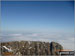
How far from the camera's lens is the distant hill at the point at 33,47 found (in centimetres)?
264

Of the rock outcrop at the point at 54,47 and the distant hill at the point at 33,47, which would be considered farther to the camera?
the rock outcrop at the point at 54,47

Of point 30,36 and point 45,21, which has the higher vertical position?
point 45,21

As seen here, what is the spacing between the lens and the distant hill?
2.64 meters

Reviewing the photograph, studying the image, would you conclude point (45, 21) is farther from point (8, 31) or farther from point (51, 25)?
point (8, 31)

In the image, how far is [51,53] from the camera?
278 cm

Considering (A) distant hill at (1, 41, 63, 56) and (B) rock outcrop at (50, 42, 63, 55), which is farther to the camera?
(B) rock outcrop at (50, 42, 63, 55)

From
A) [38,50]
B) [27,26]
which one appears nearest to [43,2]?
[27,26]

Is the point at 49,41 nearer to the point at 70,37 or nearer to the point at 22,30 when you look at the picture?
the point at 70,37

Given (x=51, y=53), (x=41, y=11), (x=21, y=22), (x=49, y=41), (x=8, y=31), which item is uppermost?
(x=41, y=11)

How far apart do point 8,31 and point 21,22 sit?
0.40 meters

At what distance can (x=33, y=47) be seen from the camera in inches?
107

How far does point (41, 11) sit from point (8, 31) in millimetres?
913

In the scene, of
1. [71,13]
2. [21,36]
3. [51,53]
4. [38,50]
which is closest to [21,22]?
[21,36]

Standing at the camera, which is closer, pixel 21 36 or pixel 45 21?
pixel 21 36
